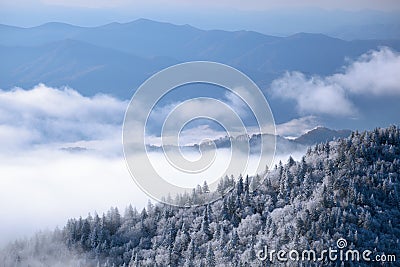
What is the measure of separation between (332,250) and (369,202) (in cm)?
701

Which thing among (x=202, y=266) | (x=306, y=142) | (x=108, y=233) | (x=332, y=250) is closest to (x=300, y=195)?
(x=332, y=250)

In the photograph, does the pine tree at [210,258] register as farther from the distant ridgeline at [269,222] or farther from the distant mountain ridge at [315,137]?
the distant mountain ridge at [315,137]

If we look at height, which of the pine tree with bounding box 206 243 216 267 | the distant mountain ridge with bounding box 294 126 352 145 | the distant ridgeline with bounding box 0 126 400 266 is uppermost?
the distant mountain ridge with bounding box 294 126 352 145

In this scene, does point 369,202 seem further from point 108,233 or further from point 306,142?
point 306,142

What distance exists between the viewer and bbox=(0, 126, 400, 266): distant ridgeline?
5847 cm

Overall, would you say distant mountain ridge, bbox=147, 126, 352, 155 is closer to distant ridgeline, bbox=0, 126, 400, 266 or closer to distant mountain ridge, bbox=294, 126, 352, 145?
distant mountain ridge, bbox=294, 126, 352, 145

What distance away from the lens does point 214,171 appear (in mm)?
71625

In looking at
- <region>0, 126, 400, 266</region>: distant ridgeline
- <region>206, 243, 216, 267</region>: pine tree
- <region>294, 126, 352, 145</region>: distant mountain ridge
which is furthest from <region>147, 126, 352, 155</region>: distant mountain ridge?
<region>206, 243, 216, 267</region>: pine tree

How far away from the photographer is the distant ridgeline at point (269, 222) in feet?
192

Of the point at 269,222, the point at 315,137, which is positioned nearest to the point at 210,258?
the point at 269,222

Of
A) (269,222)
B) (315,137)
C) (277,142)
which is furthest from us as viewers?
(315,137)

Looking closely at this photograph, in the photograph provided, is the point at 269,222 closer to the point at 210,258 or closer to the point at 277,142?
the point at 210,258

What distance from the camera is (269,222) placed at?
200ft

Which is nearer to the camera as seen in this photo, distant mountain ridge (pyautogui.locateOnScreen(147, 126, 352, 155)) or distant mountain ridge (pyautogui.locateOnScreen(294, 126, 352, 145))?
distant mountain ridge (pyautogui.locateOnScreen(147, 126, 352, 155))
